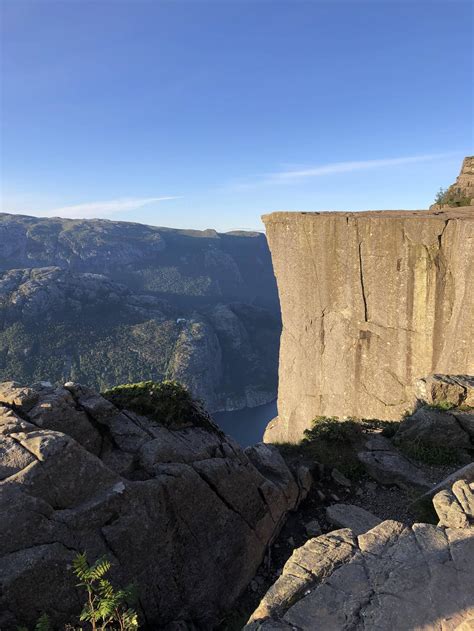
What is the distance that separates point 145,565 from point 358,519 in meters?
6.02

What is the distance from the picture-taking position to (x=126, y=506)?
754 centimetres

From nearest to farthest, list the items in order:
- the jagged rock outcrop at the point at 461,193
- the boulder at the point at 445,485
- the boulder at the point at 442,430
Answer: the boulder at the point at 445,485 < the boulder at the point at 442,430 < the jagged rock outcrop at the point at 461,193

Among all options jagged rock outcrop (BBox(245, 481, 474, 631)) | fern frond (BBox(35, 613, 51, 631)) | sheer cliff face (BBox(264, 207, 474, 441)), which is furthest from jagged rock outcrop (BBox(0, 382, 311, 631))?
sheer cliff face (BBox(264, 207, 474, 441))

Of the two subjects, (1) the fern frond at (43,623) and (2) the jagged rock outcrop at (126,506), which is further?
(2) the jagged rock outcrop at (126,506)

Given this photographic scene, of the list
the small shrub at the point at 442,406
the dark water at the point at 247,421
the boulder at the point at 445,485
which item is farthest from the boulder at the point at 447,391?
the dark water at the point at 247,421

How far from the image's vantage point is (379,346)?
75.6 feet

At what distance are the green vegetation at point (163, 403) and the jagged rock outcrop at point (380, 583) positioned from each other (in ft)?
14.7

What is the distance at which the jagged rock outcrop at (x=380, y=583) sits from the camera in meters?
5.32

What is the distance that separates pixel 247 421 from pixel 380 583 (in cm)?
15215

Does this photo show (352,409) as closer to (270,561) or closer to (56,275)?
(270,561)

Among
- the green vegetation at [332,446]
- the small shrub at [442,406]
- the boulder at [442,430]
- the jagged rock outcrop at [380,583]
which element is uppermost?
the jagged rock outcrop at [380,583]

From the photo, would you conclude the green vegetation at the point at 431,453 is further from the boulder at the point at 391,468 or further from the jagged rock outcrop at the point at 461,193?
the jagged rock outcrop at the point at 461,193

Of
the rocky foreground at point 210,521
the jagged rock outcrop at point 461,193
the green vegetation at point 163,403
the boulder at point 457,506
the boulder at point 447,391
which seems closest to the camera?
the rocky foreground at point 210,521

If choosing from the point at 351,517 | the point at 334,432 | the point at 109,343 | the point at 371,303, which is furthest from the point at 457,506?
the point at 109,343
